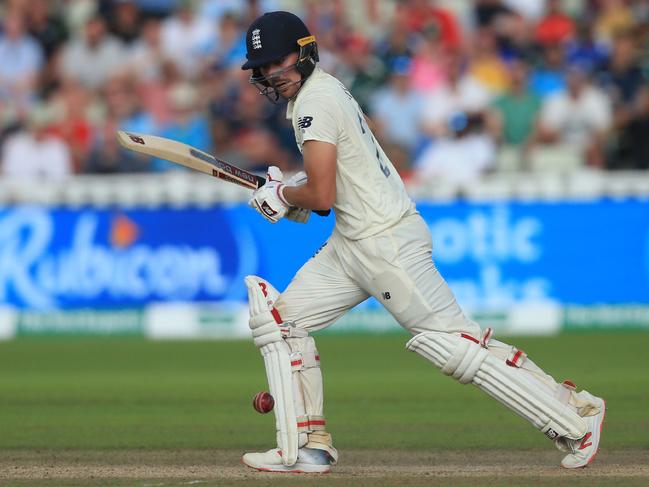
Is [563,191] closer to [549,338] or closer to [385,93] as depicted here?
[549,338]

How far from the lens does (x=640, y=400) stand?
7.58 meters

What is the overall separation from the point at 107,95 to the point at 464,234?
3802 millimetres

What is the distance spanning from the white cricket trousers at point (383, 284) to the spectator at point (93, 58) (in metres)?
8.76

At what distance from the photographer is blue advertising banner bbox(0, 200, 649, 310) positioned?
38.1 ft

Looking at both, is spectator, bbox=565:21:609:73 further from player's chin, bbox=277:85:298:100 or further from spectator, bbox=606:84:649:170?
player's chin, bbox=277:85:298:100

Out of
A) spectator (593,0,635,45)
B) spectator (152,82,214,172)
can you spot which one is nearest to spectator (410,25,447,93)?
spectator (593,0,635,45)

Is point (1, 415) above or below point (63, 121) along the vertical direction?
below

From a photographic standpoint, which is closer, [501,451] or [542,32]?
[501,451]

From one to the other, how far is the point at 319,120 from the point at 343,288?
2.16 ft

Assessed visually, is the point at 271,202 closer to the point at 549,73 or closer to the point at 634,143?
the point at 634,143

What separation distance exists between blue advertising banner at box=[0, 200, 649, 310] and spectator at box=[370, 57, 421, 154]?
3.53 ft

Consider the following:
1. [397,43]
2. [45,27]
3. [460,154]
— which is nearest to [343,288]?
[460,154]

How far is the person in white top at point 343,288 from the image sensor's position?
5090 mm

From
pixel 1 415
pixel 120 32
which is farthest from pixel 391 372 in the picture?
pixel 120 32
